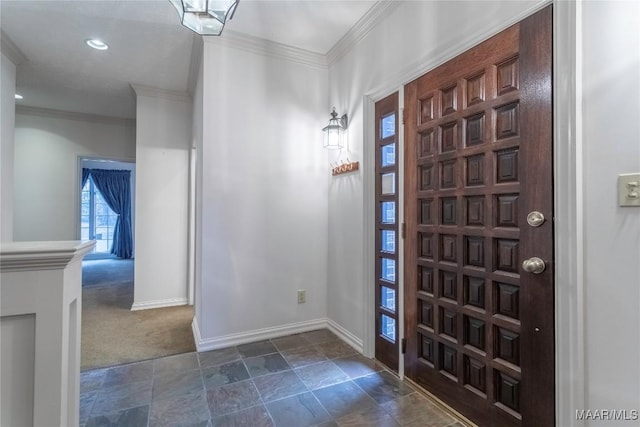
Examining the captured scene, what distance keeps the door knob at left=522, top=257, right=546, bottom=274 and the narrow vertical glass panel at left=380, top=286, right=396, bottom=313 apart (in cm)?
97

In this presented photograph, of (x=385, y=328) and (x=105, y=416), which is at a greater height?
(x=385, y=328)

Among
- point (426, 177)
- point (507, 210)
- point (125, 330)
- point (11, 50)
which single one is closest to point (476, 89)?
point (426, 177)

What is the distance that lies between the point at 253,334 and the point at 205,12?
7.81 ft

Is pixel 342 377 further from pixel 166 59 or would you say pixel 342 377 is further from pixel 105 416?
pixel 166 59

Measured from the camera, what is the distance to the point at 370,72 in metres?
2.34

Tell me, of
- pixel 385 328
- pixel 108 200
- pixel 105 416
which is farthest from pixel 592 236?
pixel 108 200

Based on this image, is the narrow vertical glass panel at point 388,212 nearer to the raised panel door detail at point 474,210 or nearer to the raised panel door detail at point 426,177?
the raised panel door detail at point 426,177

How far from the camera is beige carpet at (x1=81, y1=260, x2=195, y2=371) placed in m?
2.39

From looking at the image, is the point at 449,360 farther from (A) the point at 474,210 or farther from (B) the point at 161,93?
(B) the point at 161,93

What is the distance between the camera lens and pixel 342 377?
6.74 feet

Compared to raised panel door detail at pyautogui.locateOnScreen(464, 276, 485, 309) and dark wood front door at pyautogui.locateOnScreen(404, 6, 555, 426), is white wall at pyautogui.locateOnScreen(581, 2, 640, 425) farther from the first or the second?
raised panel door detail at pyautogui.locateOnScreen(464, 276, 485, 309)

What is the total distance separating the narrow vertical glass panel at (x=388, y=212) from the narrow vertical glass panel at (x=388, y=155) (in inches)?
11.5

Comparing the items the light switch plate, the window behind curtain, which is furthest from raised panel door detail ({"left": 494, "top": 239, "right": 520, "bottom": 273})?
the window behind curtain

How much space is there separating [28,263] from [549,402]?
1863mm
